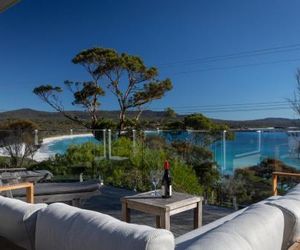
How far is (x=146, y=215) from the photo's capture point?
4.69 m

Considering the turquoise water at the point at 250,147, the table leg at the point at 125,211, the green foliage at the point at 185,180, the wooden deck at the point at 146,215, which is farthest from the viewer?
the green foliage at the point at 185,180

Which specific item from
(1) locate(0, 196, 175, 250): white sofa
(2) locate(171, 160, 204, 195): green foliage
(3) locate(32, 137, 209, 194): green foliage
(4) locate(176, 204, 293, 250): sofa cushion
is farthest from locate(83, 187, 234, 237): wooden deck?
(1) locate(0, 196, 175, 250): white sofa

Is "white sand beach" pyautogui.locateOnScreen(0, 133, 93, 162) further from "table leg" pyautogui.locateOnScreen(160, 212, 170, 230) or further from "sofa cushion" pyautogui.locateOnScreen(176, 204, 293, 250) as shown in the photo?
"sofa cushion" pyautogui.locateOnScreen(176, 204, 293, 250)

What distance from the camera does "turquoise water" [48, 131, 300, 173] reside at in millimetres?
5344

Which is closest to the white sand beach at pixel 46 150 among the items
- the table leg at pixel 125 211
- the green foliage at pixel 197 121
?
the table leg at pixel 125 211

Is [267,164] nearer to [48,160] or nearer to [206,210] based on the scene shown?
[206,210]

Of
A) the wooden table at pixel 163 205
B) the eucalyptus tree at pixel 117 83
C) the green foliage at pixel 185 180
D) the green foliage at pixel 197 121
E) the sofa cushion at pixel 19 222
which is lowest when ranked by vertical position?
the green foliage at pixel 185 180

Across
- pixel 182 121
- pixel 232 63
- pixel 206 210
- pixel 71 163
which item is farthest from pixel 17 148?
pixel 232 63

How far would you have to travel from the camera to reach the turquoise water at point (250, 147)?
5344 mm

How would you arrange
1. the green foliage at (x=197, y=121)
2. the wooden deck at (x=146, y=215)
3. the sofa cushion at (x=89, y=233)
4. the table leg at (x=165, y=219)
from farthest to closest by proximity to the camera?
the green foliage at (x=197, y=121) < the wooden deck at (x=146, y=215) < the table leg at (x=165, y=219) < the sofa cushion at (x=89, y=233)

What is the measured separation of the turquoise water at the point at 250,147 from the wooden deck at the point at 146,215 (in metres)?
1.03

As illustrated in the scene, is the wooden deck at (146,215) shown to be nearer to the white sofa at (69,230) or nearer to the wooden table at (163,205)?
the wooden table at (163,205)

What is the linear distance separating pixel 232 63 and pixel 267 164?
54.8ft

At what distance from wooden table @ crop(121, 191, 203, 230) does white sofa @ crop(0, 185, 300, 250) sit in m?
0.75
